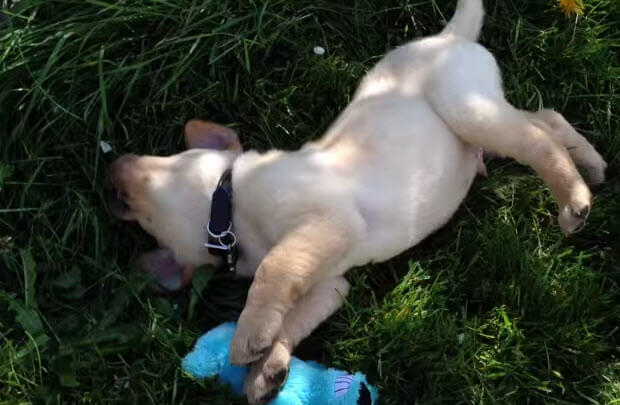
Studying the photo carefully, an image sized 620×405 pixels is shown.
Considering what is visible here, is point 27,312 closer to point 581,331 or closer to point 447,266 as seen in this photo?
point 447,266

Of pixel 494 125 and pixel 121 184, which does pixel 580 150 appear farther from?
pixel 121 184

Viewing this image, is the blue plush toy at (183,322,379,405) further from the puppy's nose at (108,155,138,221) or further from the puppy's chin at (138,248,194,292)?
the puppy's nose at (108,155,138,221)

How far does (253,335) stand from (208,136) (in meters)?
0.93

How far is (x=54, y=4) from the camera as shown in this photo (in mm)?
3111

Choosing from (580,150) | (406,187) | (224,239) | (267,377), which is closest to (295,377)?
(267,377)

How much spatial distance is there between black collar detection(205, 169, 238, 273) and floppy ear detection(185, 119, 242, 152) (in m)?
0.36

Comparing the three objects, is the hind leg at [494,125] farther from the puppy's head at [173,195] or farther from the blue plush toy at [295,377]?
the blue plush toy at [295,377]

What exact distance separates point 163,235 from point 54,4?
1.19 meters

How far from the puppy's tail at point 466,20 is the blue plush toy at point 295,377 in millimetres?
1499

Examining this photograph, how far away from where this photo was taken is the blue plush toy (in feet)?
7.59

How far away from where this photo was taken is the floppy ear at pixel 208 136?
2887mm

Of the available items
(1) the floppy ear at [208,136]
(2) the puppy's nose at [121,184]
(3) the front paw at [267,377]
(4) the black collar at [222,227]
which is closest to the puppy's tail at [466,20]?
(1) the floppy ear at [208,136]

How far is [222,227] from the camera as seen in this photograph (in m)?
2.54

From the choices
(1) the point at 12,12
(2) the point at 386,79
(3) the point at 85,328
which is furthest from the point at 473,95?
(1) the point at 12,12
